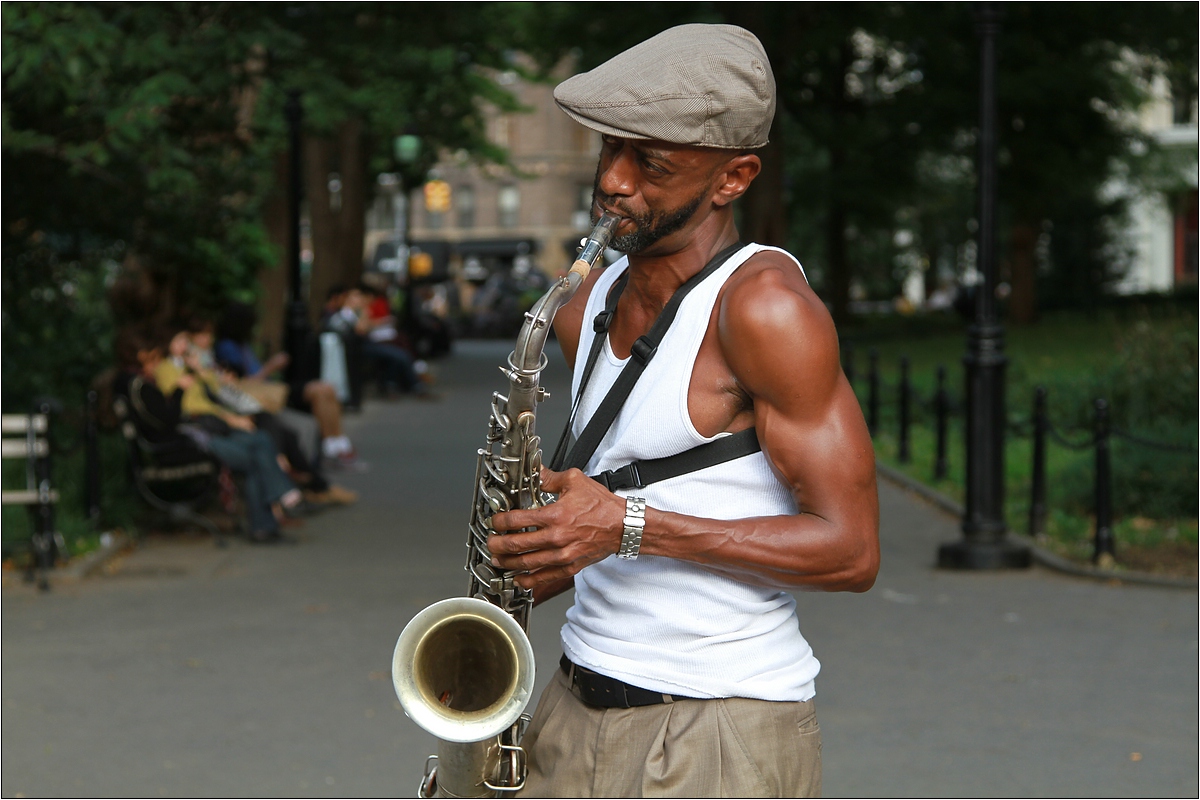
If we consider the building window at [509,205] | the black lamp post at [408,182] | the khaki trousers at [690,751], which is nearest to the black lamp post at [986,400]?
the khaki trousers at [690,751]

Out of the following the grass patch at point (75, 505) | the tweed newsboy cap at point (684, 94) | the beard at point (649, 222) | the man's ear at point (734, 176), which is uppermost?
the tweed newsboy cap at point (684, 94)

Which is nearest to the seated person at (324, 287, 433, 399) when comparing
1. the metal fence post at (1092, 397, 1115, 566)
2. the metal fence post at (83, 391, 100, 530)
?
the metal fence post at (83, 391, 100, 530)

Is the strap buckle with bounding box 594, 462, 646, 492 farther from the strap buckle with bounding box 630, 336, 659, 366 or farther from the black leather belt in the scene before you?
the black leather belt

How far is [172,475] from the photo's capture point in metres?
9.98

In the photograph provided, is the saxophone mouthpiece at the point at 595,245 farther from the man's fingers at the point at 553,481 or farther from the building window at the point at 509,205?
the building window at the point at 509,205

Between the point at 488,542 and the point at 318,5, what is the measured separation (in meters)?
9.18

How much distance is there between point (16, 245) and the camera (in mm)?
10891

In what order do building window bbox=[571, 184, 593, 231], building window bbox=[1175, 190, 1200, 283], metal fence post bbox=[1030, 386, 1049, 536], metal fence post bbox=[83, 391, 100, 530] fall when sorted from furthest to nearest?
building window bbox=[571, 184, 593, 231] → building window bbox=[1175, 190, 1200, 283] → metal fence post bbox=[1030, 386, 1049, 536] → metal fence post bbox=[83, 391, 100, 530]

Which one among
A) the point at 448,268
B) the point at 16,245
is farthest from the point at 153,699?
the point at 448,268

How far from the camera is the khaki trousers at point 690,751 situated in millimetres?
2436

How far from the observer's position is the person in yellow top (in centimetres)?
1002

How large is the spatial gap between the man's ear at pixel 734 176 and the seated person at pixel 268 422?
27.4ft

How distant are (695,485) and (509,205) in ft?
248

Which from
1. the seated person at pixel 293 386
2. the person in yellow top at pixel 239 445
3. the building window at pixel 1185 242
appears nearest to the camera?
the person in yellow top at pixel 239 445
